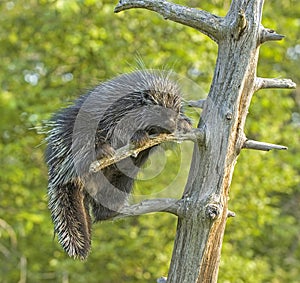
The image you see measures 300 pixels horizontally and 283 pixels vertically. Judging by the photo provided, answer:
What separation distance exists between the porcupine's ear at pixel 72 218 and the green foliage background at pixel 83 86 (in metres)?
3.01

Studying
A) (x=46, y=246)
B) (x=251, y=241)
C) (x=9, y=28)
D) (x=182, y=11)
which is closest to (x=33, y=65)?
(x=9, y=28)

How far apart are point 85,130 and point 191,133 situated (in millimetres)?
345

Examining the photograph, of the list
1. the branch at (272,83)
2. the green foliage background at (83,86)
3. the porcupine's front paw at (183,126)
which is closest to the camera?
the porcupine's front paw at (183,126)

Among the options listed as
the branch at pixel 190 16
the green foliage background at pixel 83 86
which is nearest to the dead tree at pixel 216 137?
the branch at pixel 190 16

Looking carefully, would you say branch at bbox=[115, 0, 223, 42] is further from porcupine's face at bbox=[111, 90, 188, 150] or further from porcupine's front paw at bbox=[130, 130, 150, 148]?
porcupine's front paw at bbox=[130, 130, 150, 148]

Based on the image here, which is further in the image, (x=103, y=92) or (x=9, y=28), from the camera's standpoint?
(x=9, y=28)

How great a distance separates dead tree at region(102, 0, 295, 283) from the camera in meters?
1.94

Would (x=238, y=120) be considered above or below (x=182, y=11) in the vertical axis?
below

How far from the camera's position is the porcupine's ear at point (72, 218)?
1.84 m

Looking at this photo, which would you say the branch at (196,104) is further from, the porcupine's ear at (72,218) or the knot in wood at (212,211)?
the porcupine's ear at (72,218)

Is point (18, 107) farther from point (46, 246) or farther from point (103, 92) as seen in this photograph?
point (103, 92)

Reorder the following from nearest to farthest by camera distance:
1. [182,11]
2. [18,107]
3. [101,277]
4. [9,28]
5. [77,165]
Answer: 1. [77,165]
2. [182,11]
3. [18,107]
4. [9,28]
5. [101,277]

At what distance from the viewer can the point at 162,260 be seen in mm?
5645

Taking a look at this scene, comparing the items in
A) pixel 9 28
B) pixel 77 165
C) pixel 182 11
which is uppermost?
pixel 9 28
